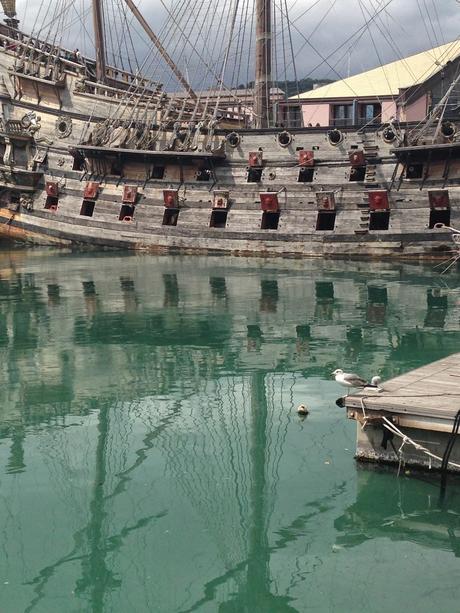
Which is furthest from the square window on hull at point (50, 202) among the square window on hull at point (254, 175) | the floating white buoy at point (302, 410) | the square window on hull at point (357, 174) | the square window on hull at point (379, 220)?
the floating white buoy at point (302, 410)

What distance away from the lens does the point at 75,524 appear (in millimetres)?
10430

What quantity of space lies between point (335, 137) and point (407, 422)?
32.8 metres

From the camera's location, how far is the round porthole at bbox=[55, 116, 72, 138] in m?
49.7

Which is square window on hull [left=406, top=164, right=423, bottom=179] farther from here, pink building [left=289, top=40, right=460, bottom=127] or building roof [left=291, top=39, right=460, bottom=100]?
building roof [left=291, top=39, right=460, bottom=100]

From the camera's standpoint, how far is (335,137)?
4206 centimetres

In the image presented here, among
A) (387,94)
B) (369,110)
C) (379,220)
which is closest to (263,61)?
(379,220)

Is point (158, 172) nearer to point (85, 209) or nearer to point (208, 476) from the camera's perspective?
point (85, 209)

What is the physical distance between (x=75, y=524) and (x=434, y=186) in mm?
33133

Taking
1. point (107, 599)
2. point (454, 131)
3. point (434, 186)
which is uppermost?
point (454, 131)

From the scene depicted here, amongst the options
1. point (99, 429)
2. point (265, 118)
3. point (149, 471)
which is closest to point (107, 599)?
point (149, 471)

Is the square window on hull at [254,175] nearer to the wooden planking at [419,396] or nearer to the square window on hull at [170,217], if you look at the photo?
the square window on hull at [170,217]

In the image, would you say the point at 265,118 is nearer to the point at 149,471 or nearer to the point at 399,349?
the point at 399,349

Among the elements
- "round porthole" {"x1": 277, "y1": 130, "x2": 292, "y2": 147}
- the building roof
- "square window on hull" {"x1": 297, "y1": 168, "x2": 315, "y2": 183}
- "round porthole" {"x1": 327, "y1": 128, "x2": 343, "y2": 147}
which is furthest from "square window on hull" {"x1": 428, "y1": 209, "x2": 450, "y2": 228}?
the building roof

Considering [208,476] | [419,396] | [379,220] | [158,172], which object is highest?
[158,172]
